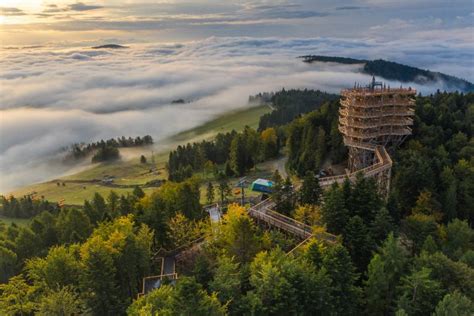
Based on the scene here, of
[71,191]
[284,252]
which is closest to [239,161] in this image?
[284,252]

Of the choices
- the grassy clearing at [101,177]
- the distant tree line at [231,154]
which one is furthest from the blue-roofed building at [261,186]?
the grassy clearing at [101,177]

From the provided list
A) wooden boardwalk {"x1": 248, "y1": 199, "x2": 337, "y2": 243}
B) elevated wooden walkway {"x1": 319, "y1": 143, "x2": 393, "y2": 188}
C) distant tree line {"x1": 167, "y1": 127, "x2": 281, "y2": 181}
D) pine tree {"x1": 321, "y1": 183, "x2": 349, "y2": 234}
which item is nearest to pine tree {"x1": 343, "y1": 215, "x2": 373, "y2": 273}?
wooden boardwalk {"x1": 248, "y1": 199, "x2": 337, "y2": 243}

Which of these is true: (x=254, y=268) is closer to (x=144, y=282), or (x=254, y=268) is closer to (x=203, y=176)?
(x=144, y=282)

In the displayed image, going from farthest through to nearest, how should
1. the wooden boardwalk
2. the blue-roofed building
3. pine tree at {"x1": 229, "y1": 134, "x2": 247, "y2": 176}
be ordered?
pine tree at {"x1": 229, "y1": 134, "x2": 247, "y2": 176}, the blue-roofed building, the wooden boardwalk

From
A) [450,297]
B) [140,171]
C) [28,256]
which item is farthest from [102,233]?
[140,171]

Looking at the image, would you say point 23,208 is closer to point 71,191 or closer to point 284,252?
point 71,191

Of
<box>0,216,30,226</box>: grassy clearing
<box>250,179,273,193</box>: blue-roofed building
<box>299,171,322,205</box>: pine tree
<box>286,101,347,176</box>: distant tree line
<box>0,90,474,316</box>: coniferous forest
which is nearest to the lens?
<box>0,90,474,316</box>: coniferous forest

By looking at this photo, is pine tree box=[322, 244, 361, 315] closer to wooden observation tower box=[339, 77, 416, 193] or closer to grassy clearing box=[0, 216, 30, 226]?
wooden observation tower box=[339, 77, 416, 193]
